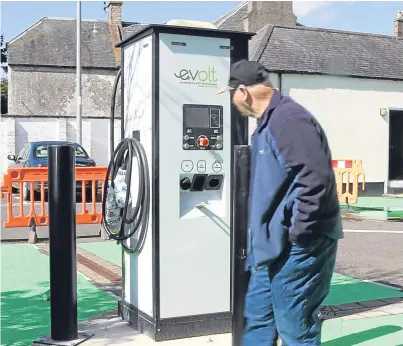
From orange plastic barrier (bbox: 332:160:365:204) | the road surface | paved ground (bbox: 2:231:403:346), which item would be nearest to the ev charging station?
paved ground (bbox: 2:231:403:346)

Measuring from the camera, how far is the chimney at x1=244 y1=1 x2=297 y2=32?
1048 inches

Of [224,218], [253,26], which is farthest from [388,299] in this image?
[253,26]

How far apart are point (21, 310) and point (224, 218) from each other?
2.19 meters

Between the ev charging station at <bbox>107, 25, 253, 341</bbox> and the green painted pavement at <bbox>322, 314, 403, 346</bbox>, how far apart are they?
855 millimetres

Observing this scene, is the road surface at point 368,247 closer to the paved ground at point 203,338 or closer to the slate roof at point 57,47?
the paved ground at point 203,338

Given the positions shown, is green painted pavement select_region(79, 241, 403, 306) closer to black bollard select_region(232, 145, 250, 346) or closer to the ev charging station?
the ev charging station

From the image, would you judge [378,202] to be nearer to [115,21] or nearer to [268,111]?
[268,111]

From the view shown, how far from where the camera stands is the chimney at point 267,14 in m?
26.6

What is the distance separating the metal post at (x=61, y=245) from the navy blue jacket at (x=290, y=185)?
1.79 meters

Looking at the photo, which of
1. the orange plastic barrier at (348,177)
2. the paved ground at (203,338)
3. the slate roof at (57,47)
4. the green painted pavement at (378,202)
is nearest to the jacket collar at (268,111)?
the paved ground at (203,338)

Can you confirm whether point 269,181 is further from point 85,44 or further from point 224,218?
point 85,44

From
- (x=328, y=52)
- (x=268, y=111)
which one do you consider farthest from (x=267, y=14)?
(x=268, y=111)

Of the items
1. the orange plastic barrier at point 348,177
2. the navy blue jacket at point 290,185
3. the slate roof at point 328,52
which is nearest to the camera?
the navy blue jacket at point 290,185

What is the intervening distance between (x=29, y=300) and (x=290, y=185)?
3.76 metres
